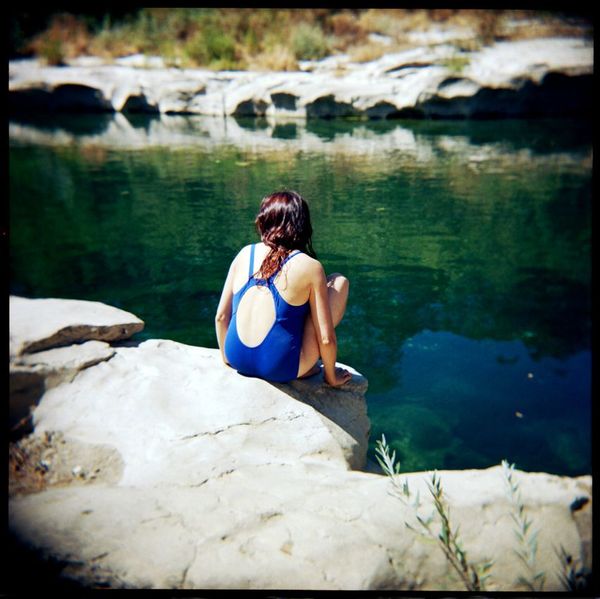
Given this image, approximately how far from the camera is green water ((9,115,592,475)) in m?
3.19

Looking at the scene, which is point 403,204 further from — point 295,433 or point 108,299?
point 295,433

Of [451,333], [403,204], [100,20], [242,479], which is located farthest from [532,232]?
[100,20]

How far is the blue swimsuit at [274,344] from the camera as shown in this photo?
2277 mm

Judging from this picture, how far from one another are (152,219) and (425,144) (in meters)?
6.43

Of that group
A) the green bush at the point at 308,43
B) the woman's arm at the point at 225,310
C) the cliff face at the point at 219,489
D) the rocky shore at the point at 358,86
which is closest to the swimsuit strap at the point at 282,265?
the woman's arm at the point at 225,310

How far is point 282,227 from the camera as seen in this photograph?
2.28 metres

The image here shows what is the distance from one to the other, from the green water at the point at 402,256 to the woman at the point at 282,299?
38.0 inches

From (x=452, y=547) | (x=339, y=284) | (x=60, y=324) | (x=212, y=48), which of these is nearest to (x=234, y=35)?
(x=212, y=48)

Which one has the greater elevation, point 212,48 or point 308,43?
point 308,43

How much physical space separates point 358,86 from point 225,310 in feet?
42.3

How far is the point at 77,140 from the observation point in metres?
11.1

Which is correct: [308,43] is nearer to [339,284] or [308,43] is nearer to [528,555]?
[339,284]

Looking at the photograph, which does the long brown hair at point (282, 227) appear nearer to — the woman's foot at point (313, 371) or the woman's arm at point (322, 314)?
the woman's arm at point (322, 314)

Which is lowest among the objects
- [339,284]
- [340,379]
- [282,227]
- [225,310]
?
[340,379]
